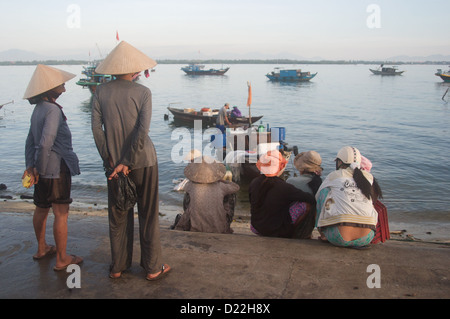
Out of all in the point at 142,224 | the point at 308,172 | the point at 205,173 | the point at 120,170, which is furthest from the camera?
the point at 308,172

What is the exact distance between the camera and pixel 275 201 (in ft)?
13.4

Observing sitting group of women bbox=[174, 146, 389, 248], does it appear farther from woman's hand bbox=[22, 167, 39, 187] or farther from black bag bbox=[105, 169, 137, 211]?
woman's hand bbox=[22, 167, 39, 187]

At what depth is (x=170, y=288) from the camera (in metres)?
3.03

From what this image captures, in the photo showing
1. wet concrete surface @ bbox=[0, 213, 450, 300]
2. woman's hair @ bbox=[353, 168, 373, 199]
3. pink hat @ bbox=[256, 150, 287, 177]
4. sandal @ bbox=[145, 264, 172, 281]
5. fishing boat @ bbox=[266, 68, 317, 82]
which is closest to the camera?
wet concrete surface @ bbox=[0, 213, 450, 300]

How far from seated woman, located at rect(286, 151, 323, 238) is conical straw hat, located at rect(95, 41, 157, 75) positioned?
91.1 inches

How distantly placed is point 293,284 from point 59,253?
83.3 inches

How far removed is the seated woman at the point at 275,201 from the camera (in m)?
4.03

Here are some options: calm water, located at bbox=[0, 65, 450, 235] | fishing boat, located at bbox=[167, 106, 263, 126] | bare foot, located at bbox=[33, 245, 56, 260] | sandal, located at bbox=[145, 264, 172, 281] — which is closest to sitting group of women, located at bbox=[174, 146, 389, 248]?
sandal, located at bbox=[145, 264, 172, 281]

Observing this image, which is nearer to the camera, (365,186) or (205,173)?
(365,186)

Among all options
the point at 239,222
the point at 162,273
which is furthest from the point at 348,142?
the point at 162,273

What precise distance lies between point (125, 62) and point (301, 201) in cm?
237

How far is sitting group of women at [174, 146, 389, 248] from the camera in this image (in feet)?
11.9

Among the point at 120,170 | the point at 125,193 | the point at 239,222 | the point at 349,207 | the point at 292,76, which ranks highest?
the point at 292,76

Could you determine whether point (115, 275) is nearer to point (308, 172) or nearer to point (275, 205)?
point (275, 205)
